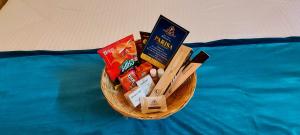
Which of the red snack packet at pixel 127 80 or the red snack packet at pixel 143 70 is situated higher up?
the red snack packet at pixel 143 70

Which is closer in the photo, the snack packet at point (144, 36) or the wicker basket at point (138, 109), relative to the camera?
the wicker basket at point (138, 109)

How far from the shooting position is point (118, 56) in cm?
82

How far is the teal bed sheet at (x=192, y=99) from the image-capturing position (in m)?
0.79

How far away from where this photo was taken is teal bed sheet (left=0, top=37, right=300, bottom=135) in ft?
2.60

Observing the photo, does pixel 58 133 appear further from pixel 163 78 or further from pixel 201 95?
pixel 201 95

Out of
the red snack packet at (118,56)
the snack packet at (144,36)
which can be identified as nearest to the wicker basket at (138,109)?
the red snack packet at (118,56)

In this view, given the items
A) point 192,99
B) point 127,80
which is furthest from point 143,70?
point 192,99

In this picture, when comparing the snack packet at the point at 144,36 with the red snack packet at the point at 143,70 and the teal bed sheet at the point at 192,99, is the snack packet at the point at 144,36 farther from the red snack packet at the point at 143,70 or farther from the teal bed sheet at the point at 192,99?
the teal bed sheet at the point at 192,99

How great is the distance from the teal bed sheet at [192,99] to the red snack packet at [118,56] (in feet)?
0.36

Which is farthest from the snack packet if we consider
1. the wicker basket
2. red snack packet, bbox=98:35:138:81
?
the wicker basket

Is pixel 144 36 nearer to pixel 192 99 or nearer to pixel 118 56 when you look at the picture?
pixel 118 56

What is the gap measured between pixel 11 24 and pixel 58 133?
663mm

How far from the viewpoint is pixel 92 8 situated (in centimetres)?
134

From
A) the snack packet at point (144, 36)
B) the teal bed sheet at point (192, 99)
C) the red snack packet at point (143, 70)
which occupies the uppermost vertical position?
the snack packet at point (144, 36)
